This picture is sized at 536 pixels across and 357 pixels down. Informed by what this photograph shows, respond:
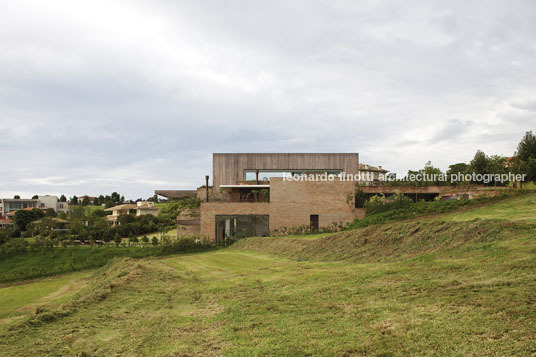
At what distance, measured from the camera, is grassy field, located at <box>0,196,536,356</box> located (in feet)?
17.7

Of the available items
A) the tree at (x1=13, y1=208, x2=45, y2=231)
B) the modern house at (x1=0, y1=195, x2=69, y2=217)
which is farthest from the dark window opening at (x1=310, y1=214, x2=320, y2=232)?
the modern house at (x1=0, y1=195, x2=69, y2=217)

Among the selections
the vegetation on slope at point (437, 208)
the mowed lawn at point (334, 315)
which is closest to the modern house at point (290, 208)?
the vegetation on slope at point (437, 208)

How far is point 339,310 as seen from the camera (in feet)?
23.3

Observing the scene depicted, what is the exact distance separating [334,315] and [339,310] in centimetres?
29

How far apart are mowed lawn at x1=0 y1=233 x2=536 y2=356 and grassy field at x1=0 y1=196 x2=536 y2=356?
21mm

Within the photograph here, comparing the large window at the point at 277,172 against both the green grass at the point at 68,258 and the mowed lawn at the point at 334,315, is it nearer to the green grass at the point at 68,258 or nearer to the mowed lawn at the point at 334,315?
the green grass at the point at 68,258

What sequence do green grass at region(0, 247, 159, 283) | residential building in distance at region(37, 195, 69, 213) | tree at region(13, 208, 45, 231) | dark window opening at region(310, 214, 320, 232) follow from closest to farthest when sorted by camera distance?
green grass at region(0, 247, 159, 283), dark window opening at region(310, 214, 320, 232), tree at region(13, 208, 45, 231), residential building in distance at region(37, 195, 69, 213)

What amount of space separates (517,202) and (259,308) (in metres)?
14.4

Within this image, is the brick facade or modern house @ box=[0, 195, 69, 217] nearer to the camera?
the brick facade

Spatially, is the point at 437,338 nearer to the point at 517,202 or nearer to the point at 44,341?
the point at 44,341

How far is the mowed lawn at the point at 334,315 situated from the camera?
532 centimetres

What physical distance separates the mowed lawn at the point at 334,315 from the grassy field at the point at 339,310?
0.02 m

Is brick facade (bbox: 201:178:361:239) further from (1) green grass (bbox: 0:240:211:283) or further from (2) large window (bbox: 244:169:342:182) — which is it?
(2) large window (bbox: 244:169:342:182)

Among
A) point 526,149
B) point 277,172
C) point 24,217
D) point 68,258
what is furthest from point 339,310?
point 24,217
